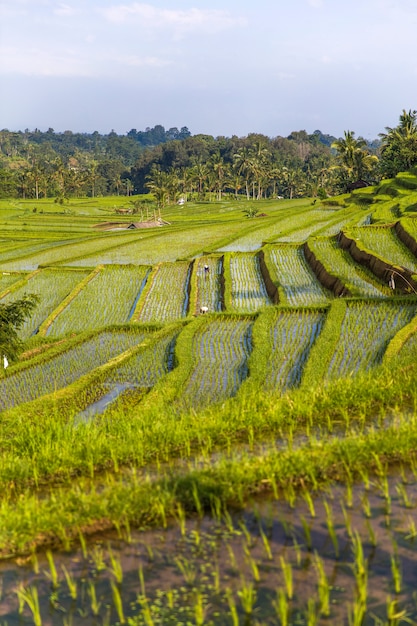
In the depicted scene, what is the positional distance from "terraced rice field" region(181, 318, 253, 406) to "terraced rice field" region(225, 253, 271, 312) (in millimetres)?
2310

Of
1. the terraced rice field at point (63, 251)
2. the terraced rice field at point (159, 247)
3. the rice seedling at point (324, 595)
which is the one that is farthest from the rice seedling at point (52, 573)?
the terraced rice field at point (63, 251)

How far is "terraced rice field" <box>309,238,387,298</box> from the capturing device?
14117mm

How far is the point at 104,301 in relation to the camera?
55.1 ft

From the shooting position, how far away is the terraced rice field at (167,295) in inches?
603

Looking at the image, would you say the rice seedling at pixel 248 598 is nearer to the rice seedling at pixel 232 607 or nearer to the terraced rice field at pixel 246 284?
the rice seedling at pixel 232 607

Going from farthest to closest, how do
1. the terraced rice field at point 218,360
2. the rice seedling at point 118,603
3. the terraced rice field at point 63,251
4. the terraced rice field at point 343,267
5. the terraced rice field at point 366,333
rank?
the terraced rice field at point 63,251, the terraced rice field at point 343,267, the terraced rice field at point 366,333, the terraced rice field at point 218,360, the rice seedling at point 118,603

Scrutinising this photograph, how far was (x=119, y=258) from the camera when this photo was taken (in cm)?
2359

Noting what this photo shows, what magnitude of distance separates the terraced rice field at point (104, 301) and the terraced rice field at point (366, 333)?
5321 mm

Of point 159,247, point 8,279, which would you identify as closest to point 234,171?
point 159,247

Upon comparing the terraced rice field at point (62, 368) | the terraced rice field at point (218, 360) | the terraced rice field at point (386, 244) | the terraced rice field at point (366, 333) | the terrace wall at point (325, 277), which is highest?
the terraced rice field at point (386, 244)

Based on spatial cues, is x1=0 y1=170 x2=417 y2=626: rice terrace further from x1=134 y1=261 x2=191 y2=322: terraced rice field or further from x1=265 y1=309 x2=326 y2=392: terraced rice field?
x1=134 y1=261 x2=191 y2=322: terraced rice field

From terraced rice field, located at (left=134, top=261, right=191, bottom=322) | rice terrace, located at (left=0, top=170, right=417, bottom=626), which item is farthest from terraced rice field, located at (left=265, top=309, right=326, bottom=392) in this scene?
terraced rice field, located at (left=134, top=261, right=191, bottom=322)

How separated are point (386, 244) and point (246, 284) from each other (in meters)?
4.23

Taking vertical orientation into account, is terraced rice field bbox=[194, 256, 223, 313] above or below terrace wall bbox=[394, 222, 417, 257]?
below
